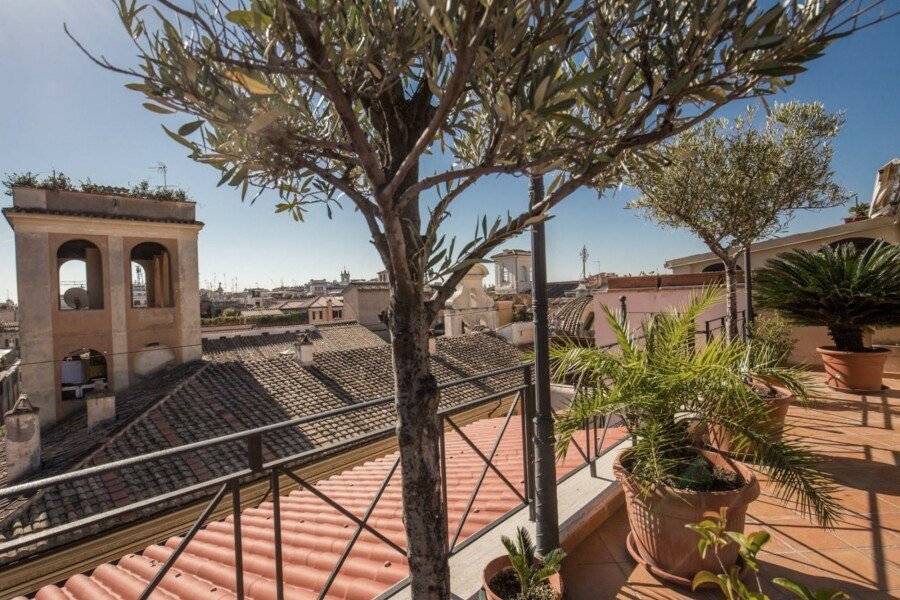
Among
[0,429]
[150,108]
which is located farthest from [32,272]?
[150,108]

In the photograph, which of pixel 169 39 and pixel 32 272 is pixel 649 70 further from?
pixel 32 272

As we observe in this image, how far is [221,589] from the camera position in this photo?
9.29 feet

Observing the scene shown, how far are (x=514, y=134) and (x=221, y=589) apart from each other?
3.36 metres

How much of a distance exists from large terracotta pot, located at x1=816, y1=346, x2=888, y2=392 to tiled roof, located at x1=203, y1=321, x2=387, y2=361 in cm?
1325

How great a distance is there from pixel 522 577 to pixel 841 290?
6.09m

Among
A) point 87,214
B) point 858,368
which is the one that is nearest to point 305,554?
point 858,368

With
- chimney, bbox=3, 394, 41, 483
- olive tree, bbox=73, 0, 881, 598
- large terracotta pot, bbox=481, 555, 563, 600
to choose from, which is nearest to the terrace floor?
large terracotta pot, bbox=481, 555, 563, 600

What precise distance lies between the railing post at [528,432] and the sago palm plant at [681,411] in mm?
265

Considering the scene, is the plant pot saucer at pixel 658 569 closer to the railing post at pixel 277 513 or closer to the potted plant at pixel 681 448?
the potted plant at pixel 681 448

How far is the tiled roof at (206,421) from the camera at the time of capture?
6.59 meters

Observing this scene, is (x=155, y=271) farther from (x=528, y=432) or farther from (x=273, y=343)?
(x=528, y=432)

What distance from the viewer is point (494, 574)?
210 cm

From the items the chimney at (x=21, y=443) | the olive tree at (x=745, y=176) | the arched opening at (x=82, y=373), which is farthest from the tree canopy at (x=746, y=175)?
the arched opening at (x=82, y=373)

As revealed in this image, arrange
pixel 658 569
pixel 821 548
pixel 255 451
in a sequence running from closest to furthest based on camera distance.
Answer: pixel 255 451 → pixel 658 569 → pixel 821 548
